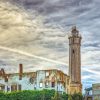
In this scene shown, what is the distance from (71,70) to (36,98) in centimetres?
2180

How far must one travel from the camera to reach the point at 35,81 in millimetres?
81688

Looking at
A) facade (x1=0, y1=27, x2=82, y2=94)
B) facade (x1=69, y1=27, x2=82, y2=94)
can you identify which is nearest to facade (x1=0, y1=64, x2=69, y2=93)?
facade (x1=0, y1=27, x2=82, y2=94)

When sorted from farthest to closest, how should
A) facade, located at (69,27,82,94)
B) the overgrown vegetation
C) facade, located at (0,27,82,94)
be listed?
facade, located at (69,27,82,94) < facade, located at (0,27,82,94) < the overgrown vegetation

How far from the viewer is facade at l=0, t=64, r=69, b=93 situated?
80062 millimetres

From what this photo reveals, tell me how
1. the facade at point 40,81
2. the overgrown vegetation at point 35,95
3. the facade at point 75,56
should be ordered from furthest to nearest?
1. the facade at point 75,56
2. the facade at point 40,81
3. the overgrown vegetation at point 35,95

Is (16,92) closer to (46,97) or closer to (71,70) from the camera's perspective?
(46,97)

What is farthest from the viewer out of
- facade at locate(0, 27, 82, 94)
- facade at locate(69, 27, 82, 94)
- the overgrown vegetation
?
facade at locate(69, 27, 82, 94)

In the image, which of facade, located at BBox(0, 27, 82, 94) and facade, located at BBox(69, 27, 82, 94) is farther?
facade, located at BBox(69, 27, 82, 94)

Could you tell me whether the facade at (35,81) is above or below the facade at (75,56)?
below

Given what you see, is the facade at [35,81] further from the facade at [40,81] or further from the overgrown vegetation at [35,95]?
the overgrown vegetation at [35,95]

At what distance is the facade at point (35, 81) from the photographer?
8006 centimetres

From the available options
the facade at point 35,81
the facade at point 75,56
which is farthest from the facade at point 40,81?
the facade at point 75,56

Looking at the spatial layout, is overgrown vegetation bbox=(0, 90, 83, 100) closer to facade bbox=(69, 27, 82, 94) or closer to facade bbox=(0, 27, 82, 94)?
facade bbox=(0, 27, 82, 94)

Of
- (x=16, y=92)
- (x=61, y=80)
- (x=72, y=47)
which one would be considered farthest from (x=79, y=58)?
(x=16, y=92)
